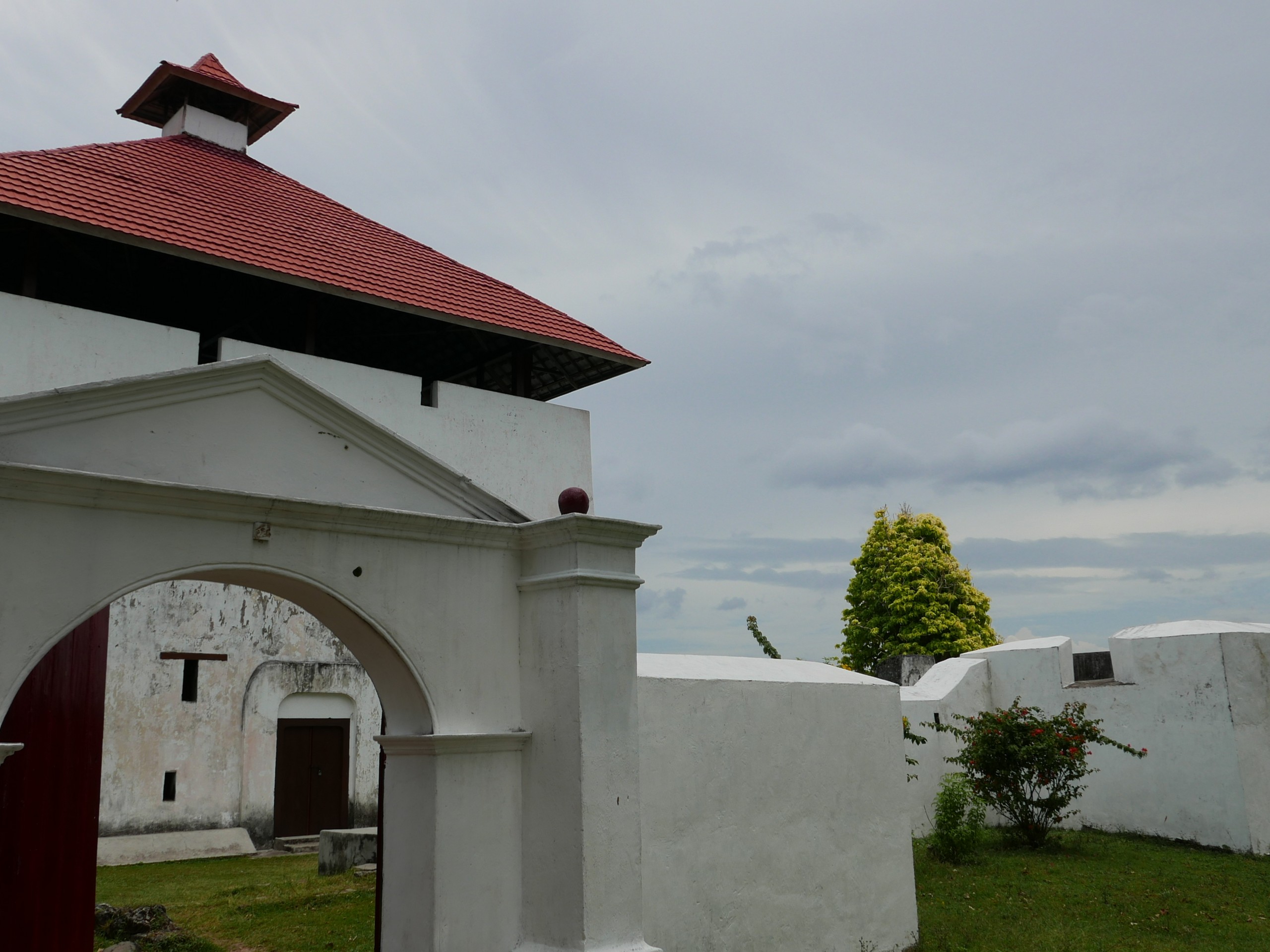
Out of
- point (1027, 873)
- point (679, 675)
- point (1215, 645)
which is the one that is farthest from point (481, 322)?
point (1215, 645)

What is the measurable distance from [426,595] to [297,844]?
1158 centimetres

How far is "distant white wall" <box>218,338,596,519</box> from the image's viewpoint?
9.91 meters

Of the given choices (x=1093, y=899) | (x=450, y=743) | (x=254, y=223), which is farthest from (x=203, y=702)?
(x=1093, y=899)

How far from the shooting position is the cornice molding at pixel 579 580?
4.86 metres

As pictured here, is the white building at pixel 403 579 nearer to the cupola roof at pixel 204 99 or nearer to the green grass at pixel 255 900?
the cupola roof at pixel 204 99

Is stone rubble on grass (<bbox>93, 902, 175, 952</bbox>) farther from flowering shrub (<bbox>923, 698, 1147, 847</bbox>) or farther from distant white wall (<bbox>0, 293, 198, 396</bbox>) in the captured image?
flowering shrub (<bbox>923, 698, 1147, 847</bbox>)

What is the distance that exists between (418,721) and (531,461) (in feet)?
21.8

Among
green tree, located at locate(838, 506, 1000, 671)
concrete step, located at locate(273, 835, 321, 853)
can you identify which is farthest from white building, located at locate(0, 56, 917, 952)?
green tree, located at locate(838, 506, 1000, 671)

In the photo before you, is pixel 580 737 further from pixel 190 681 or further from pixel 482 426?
pixel 190 681

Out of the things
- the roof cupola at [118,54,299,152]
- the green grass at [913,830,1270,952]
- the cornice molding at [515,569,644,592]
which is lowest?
the green grass at [913,830,1270,952]

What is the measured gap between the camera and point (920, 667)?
17.1 meters

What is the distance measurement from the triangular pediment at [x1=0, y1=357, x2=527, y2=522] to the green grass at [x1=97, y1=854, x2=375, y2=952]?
4343 mm

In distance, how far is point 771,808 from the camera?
7168 mm

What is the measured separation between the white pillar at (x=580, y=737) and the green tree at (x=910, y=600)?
20545 millimetres
